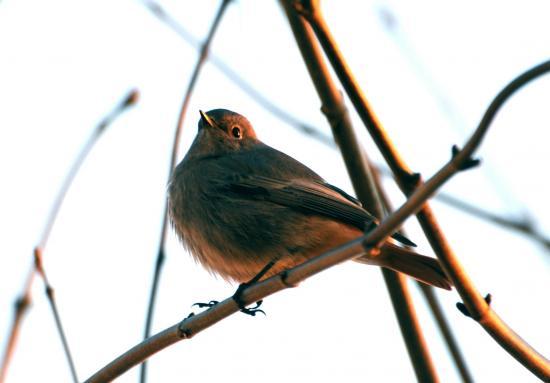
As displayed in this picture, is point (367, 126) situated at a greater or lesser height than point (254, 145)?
lesser

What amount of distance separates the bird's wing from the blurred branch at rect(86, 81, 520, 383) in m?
1.73

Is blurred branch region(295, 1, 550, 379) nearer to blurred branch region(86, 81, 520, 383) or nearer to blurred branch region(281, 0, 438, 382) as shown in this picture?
blurred branch region(86, 81, 520, 383)

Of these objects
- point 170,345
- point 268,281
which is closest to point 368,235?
point 268,281

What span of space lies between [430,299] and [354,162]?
92cm

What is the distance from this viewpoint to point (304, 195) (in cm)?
647

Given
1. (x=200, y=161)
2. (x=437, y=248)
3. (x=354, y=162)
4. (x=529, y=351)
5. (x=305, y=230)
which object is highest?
(x=200, y=161)

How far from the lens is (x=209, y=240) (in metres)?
6.39

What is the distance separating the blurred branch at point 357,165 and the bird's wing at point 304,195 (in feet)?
3.49

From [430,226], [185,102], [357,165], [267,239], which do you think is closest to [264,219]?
[267,239]

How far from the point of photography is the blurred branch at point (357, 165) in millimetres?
4105

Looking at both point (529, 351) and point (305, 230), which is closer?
point (529, 351)

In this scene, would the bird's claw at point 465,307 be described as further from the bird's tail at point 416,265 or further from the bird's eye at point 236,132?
the bird's eye at point 236,132

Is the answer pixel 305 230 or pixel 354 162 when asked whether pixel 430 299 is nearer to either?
pixel 354 162

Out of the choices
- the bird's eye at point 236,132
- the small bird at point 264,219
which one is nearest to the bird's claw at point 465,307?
the small bird at point 264,219
